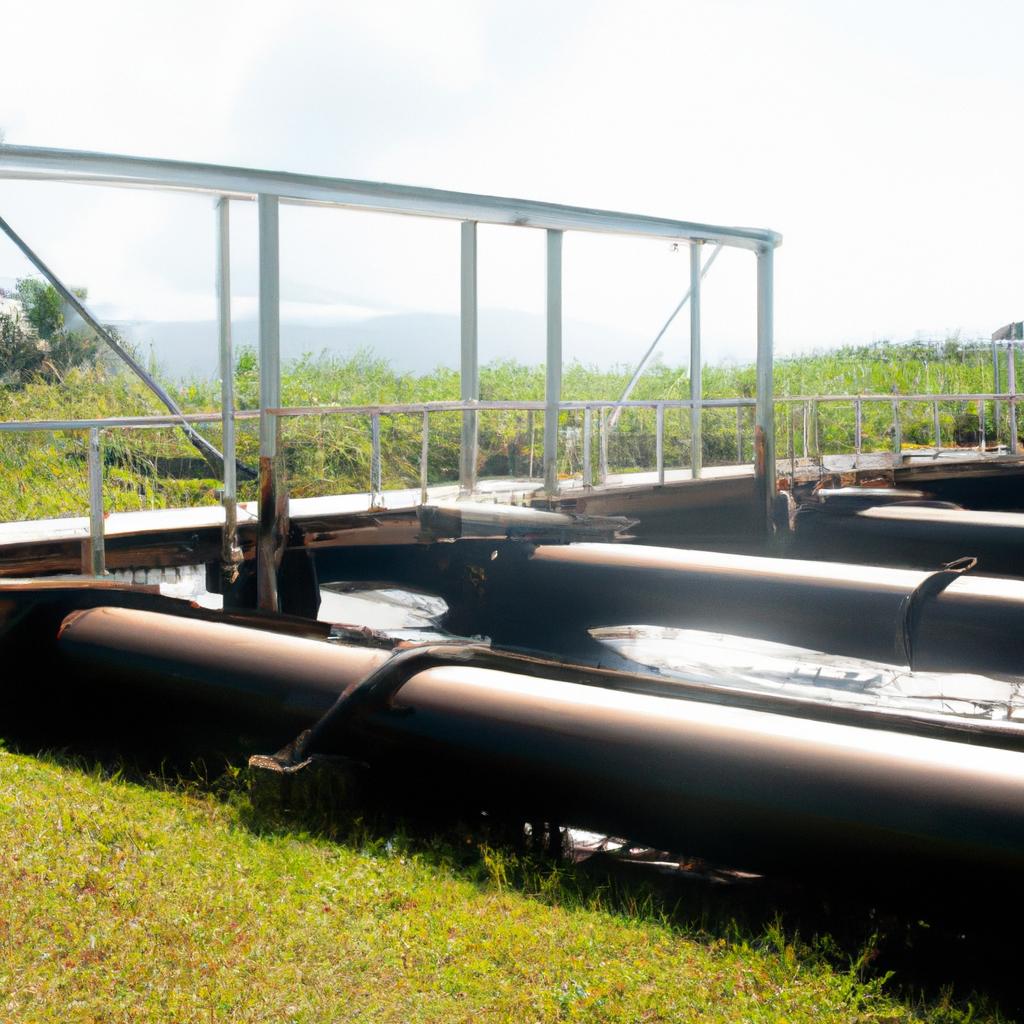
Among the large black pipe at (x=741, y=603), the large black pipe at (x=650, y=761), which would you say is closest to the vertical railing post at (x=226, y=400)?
the large black pipe at (x=741, y=603)

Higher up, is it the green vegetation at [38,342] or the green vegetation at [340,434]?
the green vegetation at [38,342]

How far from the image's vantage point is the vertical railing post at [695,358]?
443 inches

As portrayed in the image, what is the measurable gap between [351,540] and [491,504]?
3.56ft

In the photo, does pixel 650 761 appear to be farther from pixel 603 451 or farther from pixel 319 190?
pixel 603 451

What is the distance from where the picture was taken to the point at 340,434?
49.1 feet

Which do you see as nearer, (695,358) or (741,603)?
(741,603)

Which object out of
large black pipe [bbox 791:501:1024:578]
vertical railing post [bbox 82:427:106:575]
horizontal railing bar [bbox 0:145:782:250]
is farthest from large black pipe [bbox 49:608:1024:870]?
large black pipe [bbox 791:501:1024:578]

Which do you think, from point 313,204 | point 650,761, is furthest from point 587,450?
point 650,761

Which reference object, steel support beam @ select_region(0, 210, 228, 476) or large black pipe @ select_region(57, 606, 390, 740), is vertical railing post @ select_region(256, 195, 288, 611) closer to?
steel support beam @ select_region(0, 210, 228, 476)

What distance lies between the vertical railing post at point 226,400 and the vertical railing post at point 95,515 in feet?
2.82

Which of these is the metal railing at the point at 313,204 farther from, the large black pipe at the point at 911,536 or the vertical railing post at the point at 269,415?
the large black pipe at the point at 911,536

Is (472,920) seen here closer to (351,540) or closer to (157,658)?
(157,658)

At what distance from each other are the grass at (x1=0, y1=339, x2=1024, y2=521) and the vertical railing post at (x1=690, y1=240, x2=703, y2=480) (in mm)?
1227

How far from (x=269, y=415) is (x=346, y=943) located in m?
4.77
